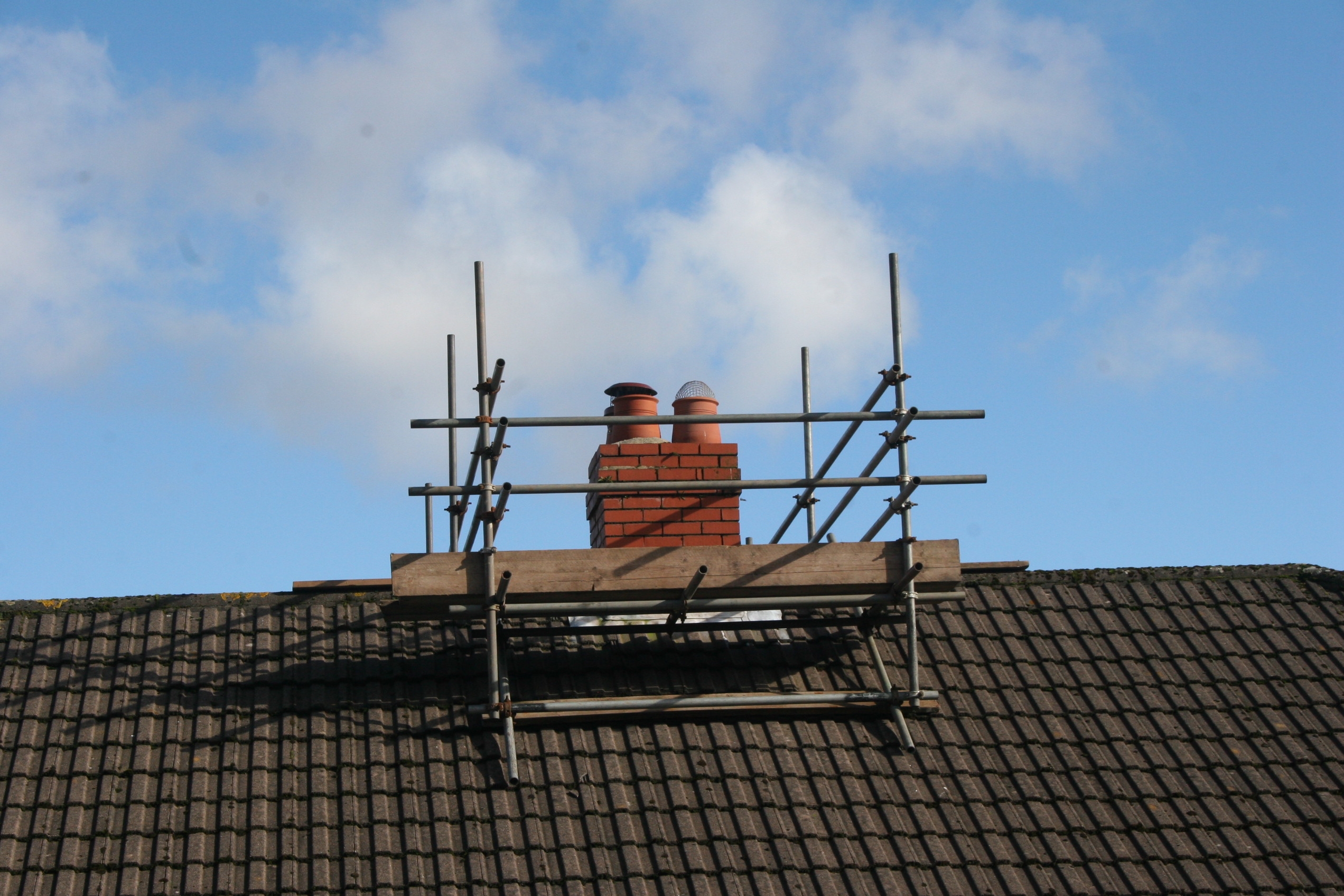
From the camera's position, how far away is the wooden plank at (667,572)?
7.87 metres

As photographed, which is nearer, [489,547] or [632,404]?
[489,547]

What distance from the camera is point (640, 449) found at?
880cm

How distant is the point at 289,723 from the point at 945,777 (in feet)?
11.5

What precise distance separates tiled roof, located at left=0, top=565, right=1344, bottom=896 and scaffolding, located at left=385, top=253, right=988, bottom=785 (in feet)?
0.52

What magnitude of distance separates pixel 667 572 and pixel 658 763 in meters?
1.05

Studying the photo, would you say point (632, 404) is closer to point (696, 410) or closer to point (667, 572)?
point (696, 410)

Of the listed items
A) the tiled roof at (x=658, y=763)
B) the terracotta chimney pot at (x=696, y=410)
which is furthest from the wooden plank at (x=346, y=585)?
the terracotta chimney pot at (x=696, y=410)

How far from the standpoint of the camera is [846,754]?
784 cm

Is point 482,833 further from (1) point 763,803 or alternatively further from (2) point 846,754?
(2) point 846,754

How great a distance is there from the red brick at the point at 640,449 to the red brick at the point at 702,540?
549mm

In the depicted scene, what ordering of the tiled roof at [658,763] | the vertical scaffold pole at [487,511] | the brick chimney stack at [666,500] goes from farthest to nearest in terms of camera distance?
the brick chimney stack at [666,500] → the vertical scaffold pole at [487,511] → the tiled roof at [658,763]

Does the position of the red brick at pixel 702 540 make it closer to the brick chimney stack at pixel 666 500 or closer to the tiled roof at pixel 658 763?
the brick chimney stack at pixel 666 500

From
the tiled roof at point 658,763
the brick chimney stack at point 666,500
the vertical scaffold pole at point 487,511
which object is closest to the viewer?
the tiled roof at point 658,763

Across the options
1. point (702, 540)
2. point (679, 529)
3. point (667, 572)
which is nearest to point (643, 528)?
point (679, 529)
